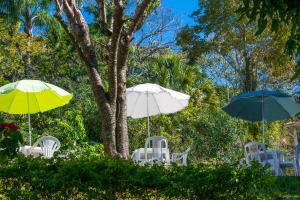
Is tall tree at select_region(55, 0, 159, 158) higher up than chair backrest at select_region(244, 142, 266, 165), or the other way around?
tall tree at select_region(55, 0, 159, 158)

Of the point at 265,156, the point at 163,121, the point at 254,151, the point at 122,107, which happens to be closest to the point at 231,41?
the point at 163,121

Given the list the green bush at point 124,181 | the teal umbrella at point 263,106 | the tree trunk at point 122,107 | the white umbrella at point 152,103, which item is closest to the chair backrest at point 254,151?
the teal umbrella at point 263,106

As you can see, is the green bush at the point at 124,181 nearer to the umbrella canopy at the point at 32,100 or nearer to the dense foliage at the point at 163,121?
the dense foliage at the point at 163,121

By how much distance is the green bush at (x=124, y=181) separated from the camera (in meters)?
4.35

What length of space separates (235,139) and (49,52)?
348 inches

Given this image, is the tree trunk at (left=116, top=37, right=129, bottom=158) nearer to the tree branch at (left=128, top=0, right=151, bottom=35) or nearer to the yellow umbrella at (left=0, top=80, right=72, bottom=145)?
the tree branch at (left=128, top=0, right=151, bottom=35)

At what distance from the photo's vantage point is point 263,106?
1202 centimetres

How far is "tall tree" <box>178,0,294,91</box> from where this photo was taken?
59.5 ft

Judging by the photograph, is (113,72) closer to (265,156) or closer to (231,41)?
(265,156)

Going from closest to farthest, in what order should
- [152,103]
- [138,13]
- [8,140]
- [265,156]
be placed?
[8,140]
[138,13]
[265,156]
[152,103]

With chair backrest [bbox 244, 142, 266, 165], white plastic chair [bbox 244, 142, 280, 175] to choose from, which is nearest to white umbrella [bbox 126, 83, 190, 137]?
chair backrest [bbox 244, 142, 266, 165]

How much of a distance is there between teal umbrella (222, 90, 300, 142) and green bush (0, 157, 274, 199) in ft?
22.8

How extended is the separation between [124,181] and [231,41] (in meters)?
14.8

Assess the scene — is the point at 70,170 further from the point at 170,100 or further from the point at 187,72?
the point at 187,72
